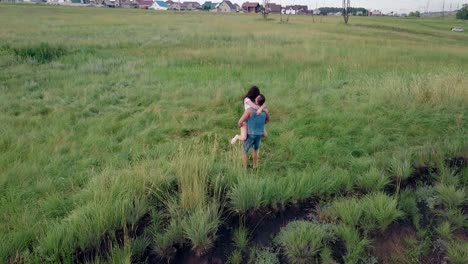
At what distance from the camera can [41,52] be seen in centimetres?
1434

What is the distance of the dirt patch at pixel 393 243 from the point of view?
9.92 ft

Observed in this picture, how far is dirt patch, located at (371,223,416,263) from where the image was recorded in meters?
3.02

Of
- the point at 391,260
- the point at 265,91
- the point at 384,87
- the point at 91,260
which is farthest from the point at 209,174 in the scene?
the point at 384,87

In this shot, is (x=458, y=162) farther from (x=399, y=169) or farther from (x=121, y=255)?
(x=121, y=255)

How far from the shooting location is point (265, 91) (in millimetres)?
8922

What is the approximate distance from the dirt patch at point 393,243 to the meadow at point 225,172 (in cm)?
1

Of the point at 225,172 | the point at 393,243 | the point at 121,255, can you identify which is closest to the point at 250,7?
the point at 225,172

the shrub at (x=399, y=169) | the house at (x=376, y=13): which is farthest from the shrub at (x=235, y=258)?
the house at (x=376, y=13)

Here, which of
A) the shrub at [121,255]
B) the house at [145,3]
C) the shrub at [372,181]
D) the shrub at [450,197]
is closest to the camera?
the shrub at [121,255]

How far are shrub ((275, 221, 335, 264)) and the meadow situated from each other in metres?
0.01

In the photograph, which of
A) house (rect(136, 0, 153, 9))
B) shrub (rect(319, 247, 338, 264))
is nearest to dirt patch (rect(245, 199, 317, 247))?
shrub (rect(319, 247, 338, 264))

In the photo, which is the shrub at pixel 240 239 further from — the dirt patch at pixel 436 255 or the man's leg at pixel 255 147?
the dirt patch at pixel 436 255

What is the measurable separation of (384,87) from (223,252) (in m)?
6.98

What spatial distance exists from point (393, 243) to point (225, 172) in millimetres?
2069
